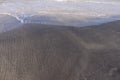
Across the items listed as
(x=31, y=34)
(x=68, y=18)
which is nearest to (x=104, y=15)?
(x=68, y=18)

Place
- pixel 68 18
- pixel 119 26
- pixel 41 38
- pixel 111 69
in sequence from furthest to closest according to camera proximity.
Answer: pixel 68 18 < pixel 119 26 < pixel 41 38 < pixel 111 69

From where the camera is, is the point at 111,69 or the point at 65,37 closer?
the point at 111,69

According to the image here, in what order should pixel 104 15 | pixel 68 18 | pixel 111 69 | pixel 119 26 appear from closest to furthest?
pixel 111 69
pixel 119 26
pixel 68 18
pixel 104 15

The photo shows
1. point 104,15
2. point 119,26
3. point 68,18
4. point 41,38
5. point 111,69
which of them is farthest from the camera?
point 104,15

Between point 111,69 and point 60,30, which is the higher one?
point 60,30

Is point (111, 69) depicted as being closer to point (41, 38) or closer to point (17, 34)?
point (41, 38)

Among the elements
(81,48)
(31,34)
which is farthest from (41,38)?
(81,48)

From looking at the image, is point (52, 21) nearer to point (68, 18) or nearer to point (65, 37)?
point (68, 18)
